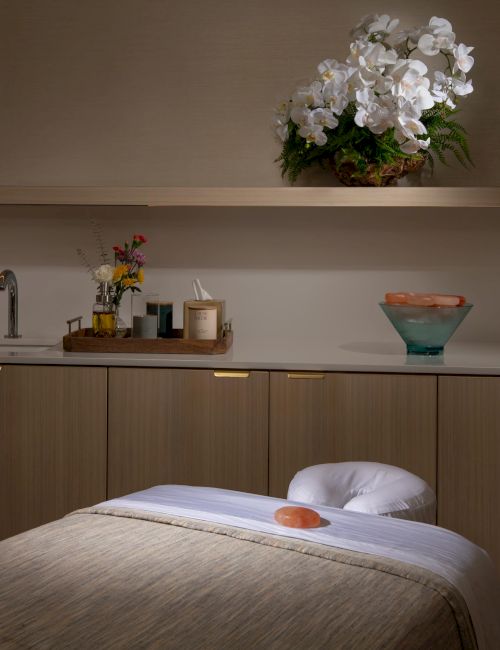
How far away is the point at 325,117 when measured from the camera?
291cm

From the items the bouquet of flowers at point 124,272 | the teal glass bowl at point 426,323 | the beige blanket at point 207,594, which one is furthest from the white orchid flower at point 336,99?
the beige blanket at point 207,594

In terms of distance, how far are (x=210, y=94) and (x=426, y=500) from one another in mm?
2254

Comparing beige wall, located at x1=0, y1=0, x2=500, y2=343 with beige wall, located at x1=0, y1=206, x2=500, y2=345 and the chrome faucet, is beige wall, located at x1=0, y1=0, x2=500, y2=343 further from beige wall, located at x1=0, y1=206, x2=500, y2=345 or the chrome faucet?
the chrome faucet

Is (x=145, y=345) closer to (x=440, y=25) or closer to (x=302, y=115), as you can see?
(x=302, y=115)

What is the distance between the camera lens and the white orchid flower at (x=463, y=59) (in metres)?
2.91

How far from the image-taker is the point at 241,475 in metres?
2.73

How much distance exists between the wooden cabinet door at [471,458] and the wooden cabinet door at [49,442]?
104 cm

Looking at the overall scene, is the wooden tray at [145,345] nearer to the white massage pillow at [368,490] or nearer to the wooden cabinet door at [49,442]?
the wooden cabinet door at [49,442]

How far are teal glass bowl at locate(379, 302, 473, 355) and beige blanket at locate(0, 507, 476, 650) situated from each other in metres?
1.83

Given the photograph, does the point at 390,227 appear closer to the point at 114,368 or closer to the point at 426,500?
the point at 114,368

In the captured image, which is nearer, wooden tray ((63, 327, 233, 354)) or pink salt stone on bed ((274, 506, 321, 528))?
pink salt stone on bed ((274, 506, 321, 528))

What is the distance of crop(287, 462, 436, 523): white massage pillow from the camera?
1271 millimetres

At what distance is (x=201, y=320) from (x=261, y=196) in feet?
1.61

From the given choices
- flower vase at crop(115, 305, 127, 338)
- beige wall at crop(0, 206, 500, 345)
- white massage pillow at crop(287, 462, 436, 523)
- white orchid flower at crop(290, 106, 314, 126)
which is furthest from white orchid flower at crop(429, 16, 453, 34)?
white massage pillow at crop(287, 462, 436, 523)
